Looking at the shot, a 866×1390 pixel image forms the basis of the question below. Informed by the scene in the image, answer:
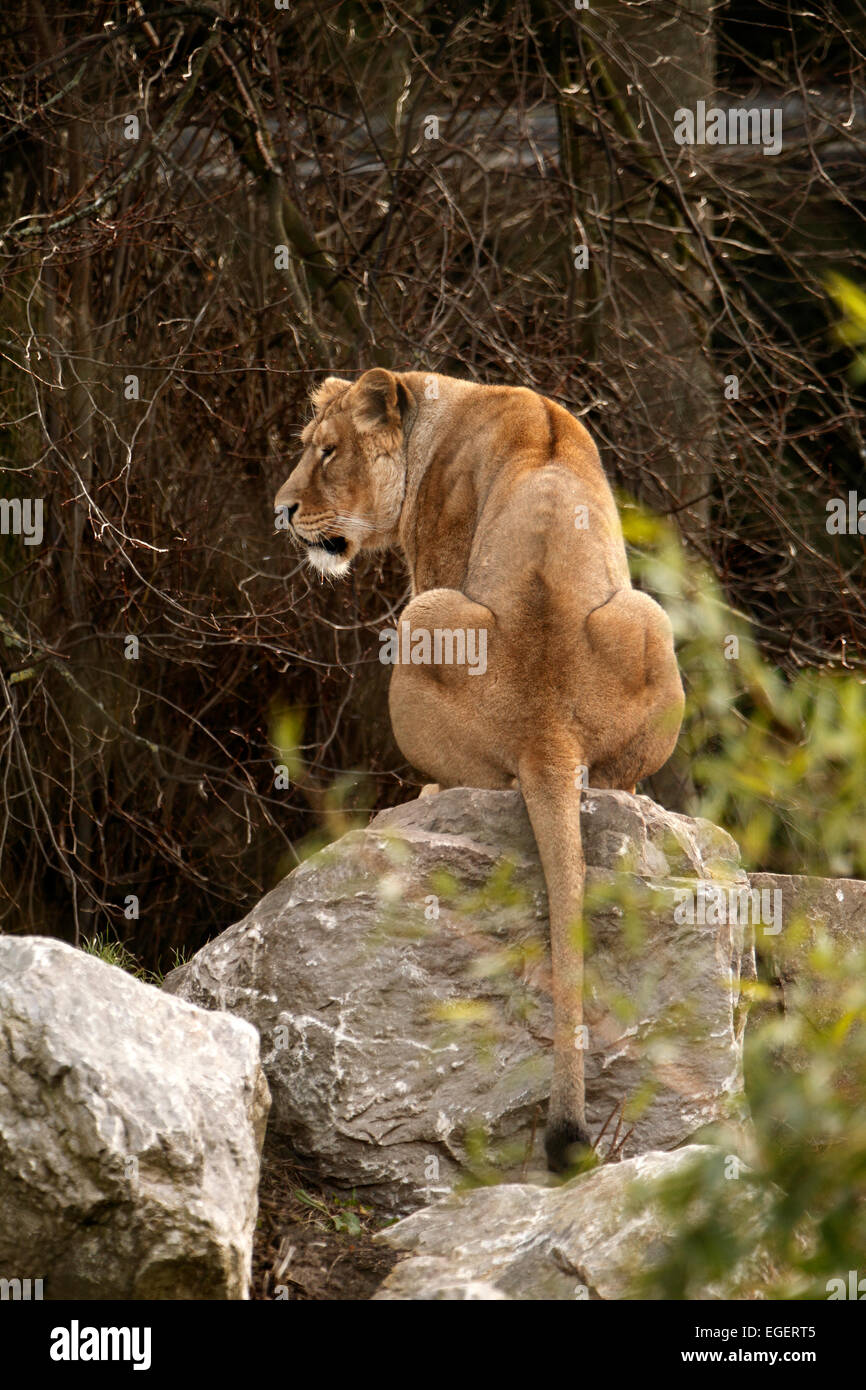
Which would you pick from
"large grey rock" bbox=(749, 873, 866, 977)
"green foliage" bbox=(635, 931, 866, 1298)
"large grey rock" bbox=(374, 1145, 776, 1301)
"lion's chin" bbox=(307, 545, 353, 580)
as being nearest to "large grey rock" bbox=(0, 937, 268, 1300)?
"large grey rock" bbox=(374, 1145, 776, 1301)

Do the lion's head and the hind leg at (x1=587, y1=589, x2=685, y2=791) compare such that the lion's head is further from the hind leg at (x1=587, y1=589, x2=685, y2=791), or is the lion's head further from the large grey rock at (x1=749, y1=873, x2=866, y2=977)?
the large grey rock at (x1=749, y1=873, x2=866, y2=977)

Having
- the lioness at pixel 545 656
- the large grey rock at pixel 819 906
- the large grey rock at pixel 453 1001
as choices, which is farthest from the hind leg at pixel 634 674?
the large grey rock at pixel 819 906

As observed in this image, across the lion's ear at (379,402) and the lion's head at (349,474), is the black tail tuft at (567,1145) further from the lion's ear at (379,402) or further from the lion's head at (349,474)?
the lion's ear at (379,402)

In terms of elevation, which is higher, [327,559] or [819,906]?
[327,559]

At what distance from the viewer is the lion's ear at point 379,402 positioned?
658cm

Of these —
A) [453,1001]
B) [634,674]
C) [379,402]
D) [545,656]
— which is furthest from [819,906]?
[379,402]

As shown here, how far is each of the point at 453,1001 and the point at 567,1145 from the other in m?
0.63

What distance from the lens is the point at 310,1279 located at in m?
4.71

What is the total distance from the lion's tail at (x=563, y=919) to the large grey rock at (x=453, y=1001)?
143 millimetres

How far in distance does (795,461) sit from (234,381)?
14.3 feet

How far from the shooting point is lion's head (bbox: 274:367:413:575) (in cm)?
667

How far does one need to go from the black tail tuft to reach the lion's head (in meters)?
2.87

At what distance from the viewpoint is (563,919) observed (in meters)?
5.08

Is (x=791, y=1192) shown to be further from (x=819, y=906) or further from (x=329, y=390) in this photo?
(x=329, y=390)
